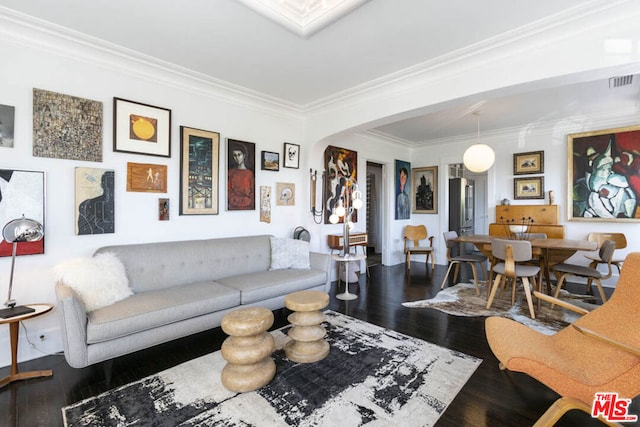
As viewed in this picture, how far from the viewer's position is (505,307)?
3703 millimetres

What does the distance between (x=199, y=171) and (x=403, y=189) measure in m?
4.78

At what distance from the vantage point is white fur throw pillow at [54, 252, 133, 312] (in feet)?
7.66

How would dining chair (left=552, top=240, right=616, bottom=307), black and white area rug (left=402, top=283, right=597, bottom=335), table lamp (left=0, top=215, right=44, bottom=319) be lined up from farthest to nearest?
dining chair (left=552, top=240, right=616, bottom=307) < black and white area rug (left=402, top=283, right=597, bottom=335) < table lamp (left=0, top=215, right=44, bottom=319)

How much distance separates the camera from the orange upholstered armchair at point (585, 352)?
5.00ft

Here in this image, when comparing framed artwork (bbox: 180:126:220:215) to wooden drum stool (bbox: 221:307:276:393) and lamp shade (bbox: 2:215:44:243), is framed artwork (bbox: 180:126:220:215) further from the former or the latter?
wooden drum stool (bbox: 221:307:276:393)

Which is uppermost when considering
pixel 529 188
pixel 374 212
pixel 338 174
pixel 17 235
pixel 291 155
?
pixel 291 155

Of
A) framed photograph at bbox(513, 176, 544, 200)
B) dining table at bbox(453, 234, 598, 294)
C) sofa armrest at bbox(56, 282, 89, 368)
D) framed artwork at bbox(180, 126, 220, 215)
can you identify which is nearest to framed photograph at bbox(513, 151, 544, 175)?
framed photograph at bbox(513, 176, 544, 200)

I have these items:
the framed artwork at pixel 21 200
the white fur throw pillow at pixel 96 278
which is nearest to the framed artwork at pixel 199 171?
the white fur throw pillow at pixel 96 278

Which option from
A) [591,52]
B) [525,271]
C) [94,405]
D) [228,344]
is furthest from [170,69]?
[525,271]

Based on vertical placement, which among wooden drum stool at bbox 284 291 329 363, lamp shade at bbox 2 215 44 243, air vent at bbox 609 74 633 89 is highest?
air vent at bbox 609 74 633 89

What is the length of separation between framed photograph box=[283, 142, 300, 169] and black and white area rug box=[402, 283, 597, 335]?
2603 mm

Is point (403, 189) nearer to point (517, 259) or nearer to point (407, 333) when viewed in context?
point (517, 259)

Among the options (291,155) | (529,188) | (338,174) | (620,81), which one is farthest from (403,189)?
(620,81)

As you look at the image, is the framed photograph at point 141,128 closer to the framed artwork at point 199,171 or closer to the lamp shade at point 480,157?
the framed artwork at point 199,171
